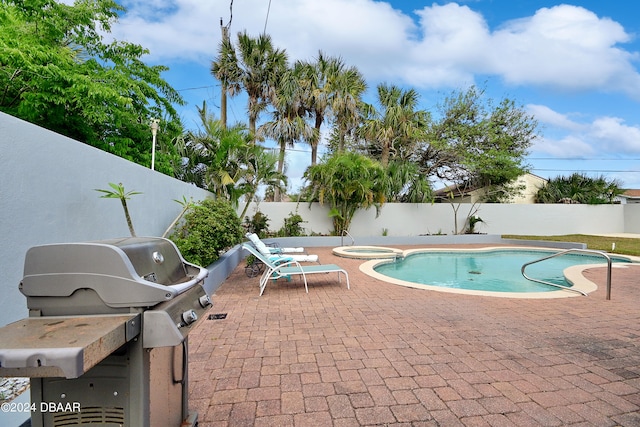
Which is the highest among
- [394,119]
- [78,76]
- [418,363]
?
[394,119]

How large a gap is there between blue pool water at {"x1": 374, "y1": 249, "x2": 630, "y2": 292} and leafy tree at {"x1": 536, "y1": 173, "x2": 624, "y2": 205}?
10.2 m

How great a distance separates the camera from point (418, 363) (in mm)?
3131

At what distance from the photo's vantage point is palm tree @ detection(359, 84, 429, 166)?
687 inches

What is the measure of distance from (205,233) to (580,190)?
2365cm

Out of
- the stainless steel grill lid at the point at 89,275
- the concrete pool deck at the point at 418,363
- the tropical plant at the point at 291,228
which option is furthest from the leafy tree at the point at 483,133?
the stainless steel grill lid at the point at 89,275

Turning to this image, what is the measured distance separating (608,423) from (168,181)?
7.58 meters

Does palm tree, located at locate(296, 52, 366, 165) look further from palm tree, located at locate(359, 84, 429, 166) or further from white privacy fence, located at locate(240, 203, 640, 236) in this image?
white privacy fence, located at locate(240, 203, 640, 236)

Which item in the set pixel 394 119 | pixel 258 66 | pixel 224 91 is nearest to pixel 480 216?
pixel 394 119

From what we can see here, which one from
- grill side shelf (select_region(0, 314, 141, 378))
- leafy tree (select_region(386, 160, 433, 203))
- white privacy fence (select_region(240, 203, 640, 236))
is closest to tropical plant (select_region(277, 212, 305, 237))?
white privacy fence (select_region(240, 203, 640, 236))

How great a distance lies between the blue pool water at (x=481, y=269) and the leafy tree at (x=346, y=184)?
386 cm

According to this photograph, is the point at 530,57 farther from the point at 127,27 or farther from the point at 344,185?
the point at 127,27

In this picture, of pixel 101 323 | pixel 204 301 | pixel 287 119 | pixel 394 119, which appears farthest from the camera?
pixel 394 119

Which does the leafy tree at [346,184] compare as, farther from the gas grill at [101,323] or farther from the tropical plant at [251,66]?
the gas grill at [101,323]

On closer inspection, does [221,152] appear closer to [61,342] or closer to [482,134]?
[61,342]
